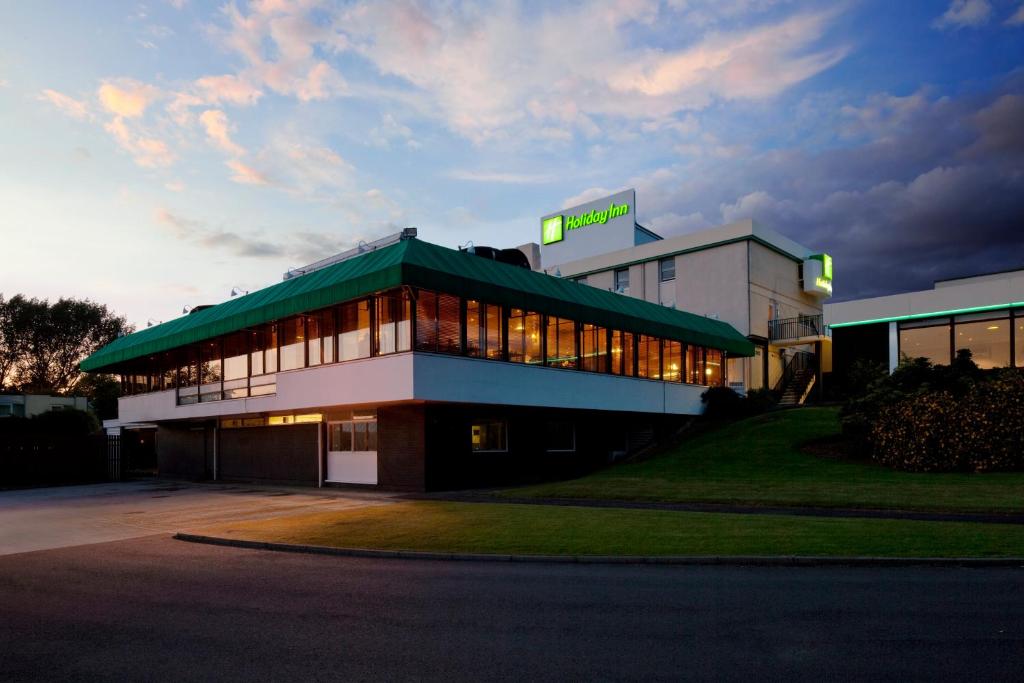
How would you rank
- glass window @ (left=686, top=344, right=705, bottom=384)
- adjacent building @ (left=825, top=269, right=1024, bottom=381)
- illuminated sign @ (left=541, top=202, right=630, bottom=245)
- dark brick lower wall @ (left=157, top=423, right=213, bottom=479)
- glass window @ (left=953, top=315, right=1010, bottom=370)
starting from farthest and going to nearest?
1. illuminated sign @ (left=541, top=202, right=630, bottom=245)
2. glass window @ (left=686, top=344, right=705, bottom=384)
3. dark brick lower wall @ (left=157, top=423, right=213, bottom=479)
4. glass window @ (left=953, top=315, right=1010, bottom=370)
5. adjacent building @ (left=825, top=269, right=1024, bottom=381)

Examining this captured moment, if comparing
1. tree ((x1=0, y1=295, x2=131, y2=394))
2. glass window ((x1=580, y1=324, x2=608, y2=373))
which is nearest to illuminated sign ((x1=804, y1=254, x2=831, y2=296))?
glass window ((x1=580, y1=324, x2=608, y2=373))

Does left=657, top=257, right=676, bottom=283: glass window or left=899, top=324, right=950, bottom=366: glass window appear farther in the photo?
left=657, top=257, right=676, bottom=283: glass window

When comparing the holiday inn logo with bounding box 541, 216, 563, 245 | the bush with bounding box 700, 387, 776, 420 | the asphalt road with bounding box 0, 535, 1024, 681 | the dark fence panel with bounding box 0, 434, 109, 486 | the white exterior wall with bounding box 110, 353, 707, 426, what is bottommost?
the dark fence panel with bounding box 0, 434, 109, 486

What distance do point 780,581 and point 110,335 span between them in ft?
257

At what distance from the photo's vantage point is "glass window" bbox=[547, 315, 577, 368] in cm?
2692

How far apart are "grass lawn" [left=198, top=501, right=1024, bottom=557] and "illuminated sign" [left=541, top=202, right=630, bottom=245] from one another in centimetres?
3634

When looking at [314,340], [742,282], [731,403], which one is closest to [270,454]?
[314,340]

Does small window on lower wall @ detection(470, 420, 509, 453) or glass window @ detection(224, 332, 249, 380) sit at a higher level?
glass window @ detection(224, 332, 249, 380)

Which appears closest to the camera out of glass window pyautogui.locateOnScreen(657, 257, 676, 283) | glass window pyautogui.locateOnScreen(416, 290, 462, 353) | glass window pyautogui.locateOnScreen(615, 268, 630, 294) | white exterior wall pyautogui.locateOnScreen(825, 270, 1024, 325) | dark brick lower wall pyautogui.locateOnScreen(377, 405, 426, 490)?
glass window pyautogui.locateOnScreen(416, 290, 462, 353)

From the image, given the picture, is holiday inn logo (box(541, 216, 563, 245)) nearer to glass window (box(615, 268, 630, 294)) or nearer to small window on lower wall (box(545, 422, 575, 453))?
glass window (box(615, 268, 630, 294))

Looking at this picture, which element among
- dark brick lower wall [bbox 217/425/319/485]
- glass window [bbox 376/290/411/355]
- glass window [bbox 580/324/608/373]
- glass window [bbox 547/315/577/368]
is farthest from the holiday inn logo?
glass window [bbox 376/290/411/355]

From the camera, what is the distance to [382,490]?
24.2 meters

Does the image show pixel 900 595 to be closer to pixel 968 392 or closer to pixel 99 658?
pixel 99 658

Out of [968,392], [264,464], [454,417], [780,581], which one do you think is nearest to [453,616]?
[780,581]
